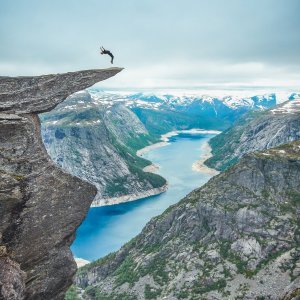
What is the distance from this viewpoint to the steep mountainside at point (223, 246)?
359 feet

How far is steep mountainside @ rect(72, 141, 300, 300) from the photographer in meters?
110

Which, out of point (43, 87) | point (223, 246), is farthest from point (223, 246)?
point (43, 87)

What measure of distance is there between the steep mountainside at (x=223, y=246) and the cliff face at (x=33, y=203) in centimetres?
7329

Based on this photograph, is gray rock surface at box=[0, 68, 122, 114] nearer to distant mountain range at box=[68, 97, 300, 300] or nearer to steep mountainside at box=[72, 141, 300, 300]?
distant mountain range at box=[68, 97, 300, 300]

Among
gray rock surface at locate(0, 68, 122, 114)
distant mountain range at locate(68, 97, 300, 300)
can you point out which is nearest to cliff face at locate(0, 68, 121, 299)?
gray rock surface at locate(0, 68, 122, 114)

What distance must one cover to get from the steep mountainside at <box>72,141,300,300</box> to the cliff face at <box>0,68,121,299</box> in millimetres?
73294

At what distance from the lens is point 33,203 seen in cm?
2953

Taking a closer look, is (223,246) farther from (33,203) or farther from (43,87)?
(33,203)

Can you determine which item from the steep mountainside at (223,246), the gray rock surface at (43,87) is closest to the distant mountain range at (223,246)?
the steep mountainside at (223,246)

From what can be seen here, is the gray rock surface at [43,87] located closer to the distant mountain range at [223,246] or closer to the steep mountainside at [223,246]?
the distant mountain range at [223,246]

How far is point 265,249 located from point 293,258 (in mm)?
9875

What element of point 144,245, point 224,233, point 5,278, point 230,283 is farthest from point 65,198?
point 144,245

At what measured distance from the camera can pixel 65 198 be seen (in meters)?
31.6

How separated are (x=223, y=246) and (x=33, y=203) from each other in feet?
340
